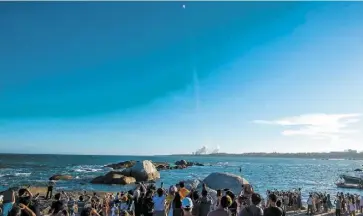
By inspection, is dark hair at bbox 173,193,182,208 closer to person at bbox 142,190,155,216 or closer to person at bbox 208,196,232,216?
person at bbox 142,190,155,216

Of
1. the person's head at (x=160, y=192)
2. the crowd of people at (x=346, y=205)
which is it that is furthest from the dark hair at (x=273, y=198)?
the crowd of people at (x=346, y=205)

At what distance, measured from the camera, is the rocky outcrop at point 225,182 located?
20.4 metres

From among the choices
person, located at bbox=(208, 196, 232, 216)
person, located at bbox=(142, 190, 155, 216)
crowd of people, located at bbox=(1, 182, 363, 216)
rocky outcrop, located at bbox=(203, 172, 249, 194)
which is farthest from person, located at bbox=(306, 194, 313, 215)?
person, located at bbox=(208, 196, 232, 216)

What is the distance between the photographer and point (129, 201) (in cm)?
1577

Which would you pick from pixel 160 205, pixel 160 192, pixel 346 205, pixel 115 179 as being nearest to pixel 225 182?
pixel 346 205

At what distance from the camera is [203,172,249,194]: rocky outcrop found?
2038 centimetres

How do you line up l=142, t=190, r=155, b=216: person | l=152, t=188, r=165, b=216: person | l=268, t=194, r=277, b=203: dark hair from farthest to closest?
l=142, t=190, r=155, b=216: person, l=152, t=188, r=165, b=216: person, l=268, t=194, r=277, b=203: dark hair

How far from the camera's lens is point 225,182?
20969mm

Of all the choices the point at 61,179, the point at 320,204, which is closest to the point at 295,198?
the point at 320,204

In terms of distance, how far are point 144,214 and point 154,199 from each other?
1005 mm

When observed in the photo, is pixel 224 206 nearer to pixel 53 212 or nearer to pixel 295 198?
pixel 53 212

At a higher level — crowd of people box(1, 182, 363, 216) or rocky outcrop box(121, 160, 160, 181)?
crowd of people box(1, 182, 363, 216)

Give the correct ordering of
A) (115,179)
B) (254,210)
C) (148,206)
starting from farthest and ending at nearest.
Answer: (115,179) < (148,206) < (254,210)

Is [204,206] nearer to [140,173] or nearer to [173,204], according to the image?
[173,204]
